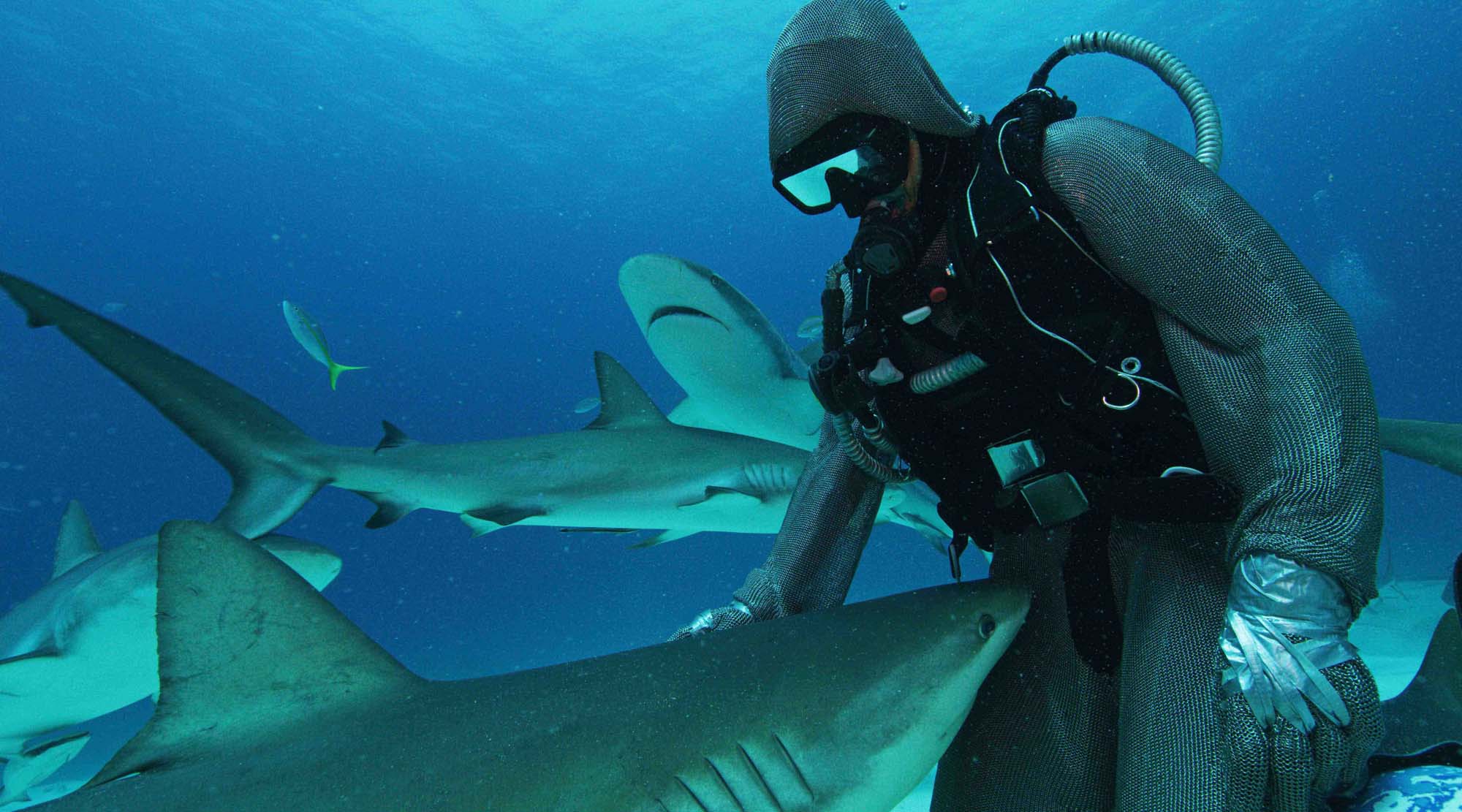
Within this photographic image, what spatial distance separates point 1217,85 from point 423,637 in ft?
224

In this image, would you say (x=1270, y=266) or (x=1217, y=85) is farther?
(x=1217, y=85)

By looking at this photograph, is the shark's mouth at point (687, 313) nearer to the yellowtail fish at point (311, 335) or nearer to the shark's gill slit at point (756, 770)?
the yellowtail fish at point (311, 335)

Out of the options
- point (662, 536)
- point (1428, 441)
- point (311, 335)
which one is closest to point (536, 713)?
point (1428, 441)

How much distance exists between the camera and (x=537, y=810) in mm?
1233

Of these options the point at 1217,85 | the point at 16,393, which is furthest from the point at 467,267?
the point at 1217,85

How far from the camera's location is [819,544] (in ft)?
7.75

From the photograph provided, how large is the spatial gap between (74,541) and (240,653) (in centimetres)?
757

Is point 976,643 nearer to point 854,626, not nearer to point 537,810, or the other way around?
point 854,626

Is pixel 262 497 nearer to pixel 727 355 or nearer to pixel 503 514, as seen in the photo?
pixel 503 514

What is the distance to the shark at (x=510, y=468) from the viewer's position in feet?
12.4

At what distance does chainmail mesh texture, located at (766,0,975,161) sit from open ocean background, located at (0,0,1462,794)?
18300mm

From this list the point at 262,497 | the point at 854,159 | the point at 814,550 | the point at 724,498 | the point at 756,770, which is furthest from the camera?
the point at 724,498

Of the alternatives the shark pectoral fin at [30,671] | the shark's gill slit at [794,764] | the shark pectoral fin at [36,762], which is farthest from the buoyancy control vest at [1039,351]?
the shark pectoral fin at [36,762]

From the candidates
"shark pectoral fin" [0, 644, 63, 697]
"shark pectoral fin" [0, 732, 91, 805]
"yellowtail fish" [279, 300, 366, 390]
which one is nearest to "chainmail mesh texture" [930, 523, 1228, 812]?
"shark pectoral fin" [0, 644, 63, 697]
